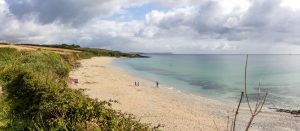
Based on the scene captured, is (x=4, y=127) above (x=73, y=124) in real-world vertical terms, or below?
below

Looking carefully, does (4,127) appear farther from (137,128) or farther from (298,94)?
(298,94)

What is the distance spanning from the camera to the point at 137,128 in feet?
38.6

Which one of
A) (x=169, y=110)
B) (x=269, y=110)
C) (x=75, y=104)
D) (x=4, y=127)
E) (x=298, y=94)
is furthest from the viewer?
(x=298, y=94)

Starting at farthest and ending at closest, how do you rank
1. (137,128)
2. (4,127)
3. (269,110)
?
(269,110), (4,127), (137,128)

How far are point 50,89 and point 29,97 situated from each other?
11.5 ft

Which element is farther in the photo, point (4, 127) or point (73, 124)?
point (4, 127)

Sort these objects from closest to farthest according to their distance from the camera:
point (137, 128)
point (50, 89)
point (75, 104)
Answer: point (137, 128), point (75, 104), point (50, 89)

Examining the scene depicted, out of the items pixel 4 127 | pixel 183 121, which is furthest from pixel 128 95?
pixel 4 127

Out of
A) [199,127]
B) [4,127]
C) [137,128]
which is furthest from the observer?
[199,127]

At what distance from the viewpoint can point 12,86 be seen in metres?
27.8

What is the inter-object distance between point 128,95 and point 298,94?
93.4ft

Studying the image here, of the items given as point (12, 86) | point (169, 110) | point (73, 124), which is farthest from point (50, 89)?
point (169, 110)

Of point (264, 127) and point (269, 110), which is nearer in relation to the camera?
point (264, 127)

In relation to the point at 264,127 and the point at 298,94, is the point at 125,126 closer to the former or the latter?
the point at 264,127
